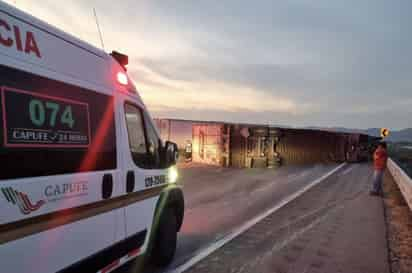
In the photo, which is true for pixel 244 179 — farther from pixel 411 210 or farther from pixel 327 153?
pixel 327 153

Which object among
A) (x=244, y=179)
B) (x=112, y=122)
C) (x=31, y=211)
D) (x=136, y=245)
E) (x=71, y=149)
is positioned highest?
(x=112, y=122)

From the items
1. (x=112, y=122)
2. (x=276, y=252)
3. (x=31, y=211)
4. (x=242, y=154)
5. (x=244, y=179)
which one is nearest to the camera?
(x=31, y=211)

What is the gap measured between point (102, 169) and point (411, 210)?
8.73 metres

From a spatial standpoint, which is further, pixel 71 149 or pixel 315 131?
pixel 315 131

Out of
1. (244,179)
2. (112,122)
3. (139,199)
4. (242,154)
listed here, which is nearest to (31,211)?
(112,122)

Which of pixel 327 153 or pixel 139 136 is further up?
pixel 139 136

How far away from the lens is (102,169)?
11.5 feet

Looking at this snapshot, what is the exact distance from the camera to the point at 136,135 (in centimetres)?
430

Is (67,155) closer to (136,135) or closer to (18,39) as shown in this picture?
(18,39)

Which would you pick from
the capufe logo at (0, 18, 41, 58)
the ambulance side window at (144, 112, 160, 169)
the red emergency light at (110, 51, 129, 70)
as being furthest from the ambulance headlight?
the capufe logo at (0, 18, 41, 58)

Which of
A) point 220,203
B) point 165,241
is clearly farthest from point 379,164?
point 165,241

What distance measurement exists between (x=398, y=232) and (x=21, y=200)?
296 inches

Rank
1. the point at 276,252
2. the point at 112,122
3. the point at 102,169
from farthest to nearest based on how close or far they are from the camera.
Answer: the point at 276,252 → the point at 112,122 → the point at 102,169

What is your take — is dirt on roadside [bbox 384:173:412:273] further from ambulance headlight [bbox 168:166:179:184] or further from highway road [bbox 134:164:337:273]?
ambulance headlight [bbox 168:166:179:184]
